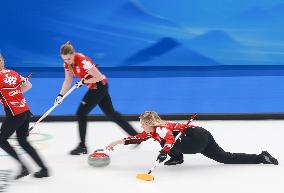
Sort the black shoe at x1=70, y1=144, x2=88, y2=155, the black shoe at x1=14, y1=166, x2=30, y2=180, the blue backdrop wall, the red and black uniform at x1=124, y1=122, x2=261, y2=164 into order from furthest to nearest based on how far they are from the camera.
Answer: the blue backdrop wall, the black shoe at x1=70, y1=144, x2=88, y2=155, the red and black uniform at x1=124, y1=122, x2=261, y2=164, the black shoe at x1=14, y1=166, x2=30, y2=180

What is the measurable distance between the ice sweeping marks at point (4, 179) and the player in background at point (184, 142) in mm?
879

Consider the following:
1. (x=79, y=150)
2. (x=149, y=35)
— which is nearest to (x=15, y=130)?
(x=79, y=150)

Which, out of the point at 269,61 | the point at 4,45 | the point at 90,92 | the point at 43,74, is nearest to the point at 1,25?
the point at 4,45

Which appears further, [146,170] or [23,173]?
[146,170]

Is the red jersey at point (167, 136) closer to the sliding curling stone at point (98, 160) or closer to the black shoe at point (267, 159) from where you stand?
the sliding curling stone at point (98, 160)

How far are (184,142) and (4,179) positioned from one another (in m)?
1.55

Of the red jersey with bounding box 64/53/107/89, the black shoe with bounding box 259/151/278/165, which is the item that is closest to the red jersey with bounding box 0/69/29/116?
the red jersey with bounding box 64/53/107/89

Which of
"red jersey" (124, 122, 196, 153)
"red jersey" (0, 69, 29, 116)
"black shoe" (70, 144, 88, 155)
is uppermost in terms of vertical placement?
"red jersey" (0, 69, 29, 116)

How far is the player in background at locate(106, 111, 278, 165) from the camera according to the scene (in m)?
4.42

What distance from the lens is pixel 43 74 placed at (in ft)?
35.3

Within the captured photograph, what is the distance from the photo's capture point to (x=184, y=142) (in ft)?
14.9

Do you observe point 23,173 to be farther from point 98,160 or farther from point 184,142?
point 184,142

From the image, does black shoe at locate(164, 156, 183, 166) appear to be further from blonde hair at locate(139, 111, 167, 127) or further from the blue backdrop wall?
the blue backdrop wall

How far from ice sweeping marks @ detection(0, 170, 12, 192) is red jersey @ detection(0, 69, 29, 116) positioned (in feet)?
1.84
